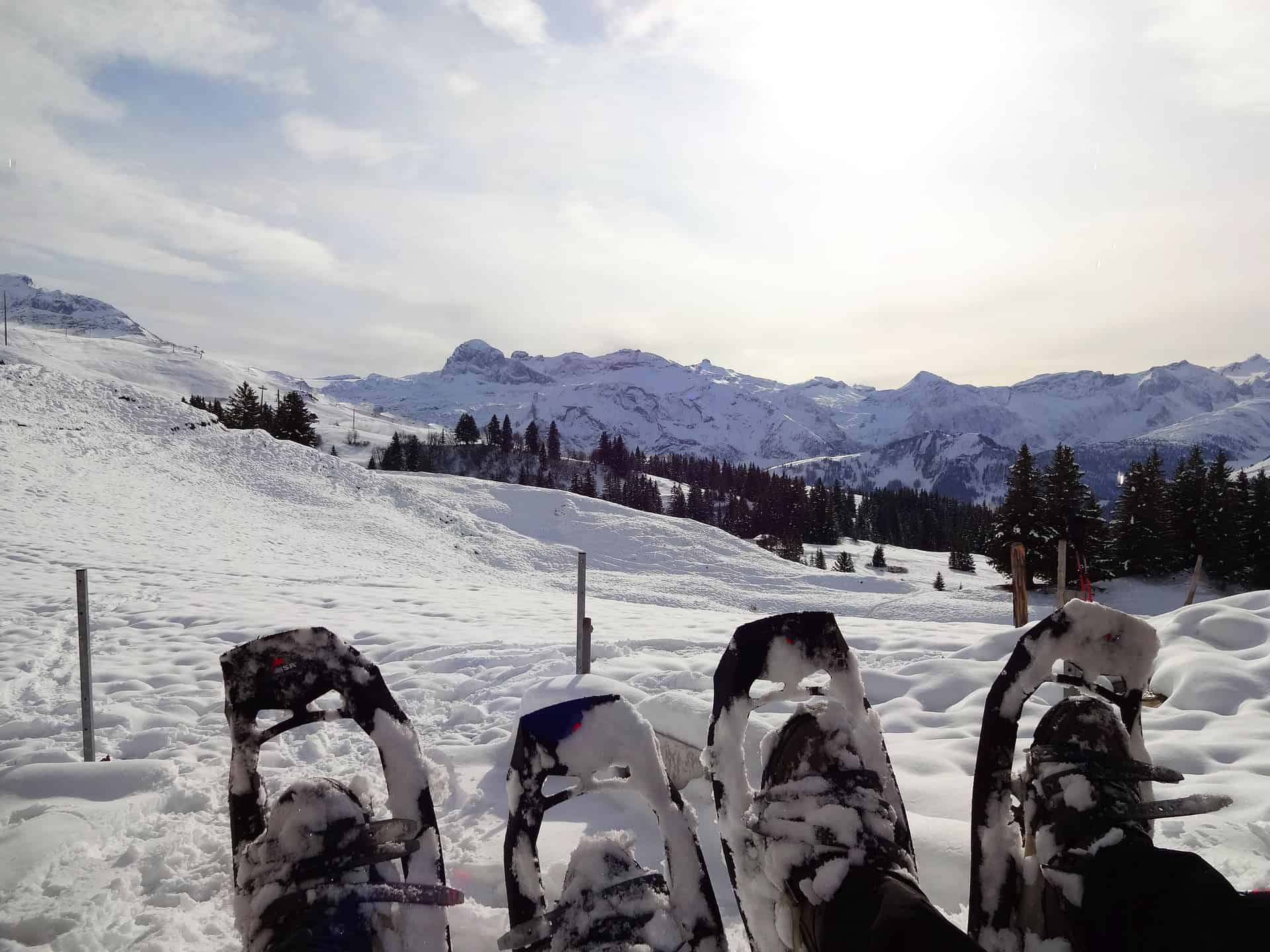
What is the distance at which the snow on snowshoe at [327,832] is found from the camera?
5.62 ft

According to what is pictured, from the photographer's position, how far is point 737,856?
202 cm

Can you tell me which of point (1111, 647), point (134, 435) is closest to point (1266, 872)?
point (1111, 647)

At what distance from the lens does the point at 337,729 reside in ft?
14.9

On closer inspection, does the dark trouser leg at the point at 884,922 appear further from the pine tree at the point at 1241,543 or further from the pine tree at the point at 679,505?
the pine tree at the point at 679,505

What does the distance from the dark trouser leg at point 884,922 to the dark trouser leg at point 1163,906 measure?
446 millimetres

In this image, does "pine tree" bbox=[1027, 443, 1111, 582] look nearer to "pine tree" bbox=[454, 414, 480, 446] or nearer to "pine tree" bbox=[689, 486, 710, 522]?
"pine tree" bbox=[689, 486, 710, 522]

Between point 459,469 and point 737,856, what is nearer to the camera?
point 737,856

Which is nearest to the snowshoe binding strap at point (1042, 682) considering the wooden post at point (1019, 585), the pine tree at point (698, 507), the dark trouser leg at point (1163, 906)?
the dark trouser leg at point (1163, 906)

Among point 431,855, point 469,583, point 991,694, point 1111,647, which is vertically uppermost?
point 1111,647

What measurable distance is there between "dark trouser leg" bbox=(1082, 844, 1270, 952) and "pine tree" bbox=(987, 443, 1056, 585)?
105ft

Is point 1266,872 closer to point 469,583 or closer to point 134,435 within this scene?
point 469,583

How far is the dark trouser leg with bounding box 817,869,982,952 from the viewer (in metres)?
1.38

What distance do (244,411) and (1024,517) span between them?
153 ft

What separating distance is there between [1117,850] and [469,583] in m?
17.0
